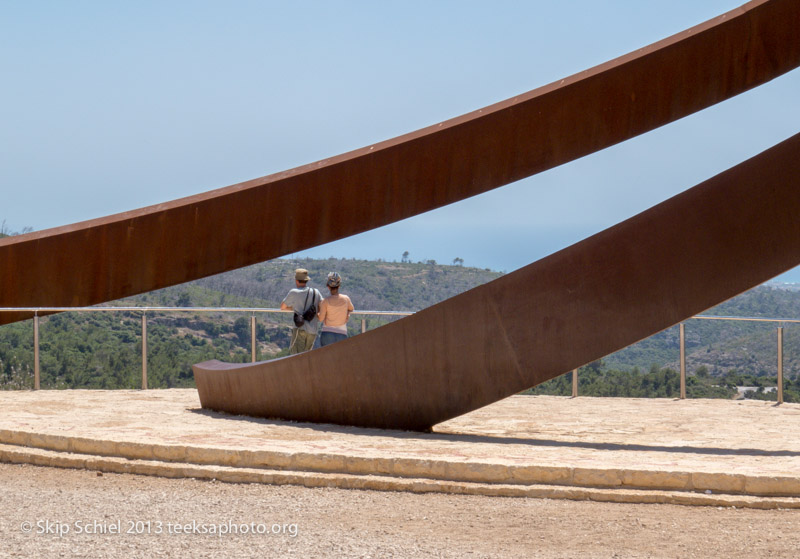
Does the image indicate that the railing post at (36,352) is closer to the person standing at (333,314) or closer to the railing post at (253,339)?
the railing post at (253,339)

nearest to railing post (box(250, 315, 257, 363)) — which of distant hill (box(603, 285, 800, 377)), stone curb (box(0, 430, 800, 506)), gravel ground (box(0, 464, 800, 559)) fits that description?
distant hill (box(603, 285, 800, 377))

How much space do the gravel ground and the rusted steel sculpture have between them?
2.31 m

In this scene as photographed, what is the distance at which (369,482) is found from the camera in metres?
5.76

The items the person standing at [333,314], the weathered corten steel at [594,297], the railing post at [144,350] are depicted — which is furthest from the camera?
the railing post at [144,350]

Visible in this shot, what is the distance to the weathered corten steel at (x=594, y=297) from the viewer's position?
24.1ft

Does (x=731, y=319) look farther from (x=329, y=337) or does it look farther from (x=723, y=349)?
(x=329, y=337)

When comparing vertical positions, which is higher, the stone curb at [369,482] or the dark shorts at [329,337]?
the dark shorts at [329,337]

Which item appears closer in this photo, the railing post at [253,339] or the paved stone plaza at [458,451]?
the paved stone plaza at [458,451]

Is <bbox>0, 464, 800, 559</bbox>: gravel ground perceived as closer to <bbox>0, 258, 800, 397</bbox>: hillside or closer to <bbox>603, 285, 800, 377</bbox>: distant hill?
<bbox>603, 285, 800, 377</bbox>: distant hill

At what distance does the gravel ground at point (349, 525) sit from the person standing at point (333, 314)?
4.11 meters

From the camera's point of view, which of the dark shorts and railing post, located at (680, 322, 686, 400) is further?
railing post, located at (680, 322, 686, 400)

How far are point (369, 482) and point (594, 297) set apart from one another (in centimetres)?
285

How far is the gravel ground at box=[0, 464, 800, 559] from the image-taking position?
4.41 m

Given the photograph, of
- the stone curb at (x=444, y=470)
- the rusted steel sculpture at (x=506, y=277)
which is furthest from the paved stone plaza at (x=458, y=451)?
the rusted steel sculpture at (x=506, y=277)
